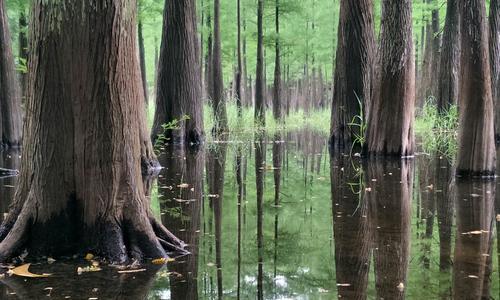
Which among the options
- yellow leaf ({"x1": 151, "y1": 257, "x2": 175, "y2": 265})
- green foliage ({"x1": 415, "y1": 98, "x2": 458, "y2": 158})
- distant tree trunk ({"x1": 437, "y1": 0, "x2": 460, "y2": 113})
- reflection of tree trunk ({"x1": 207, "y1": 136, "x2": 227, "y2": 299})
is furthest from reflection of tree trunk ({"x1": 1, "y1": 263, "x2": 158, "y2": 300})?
distant tree trunk ({"x1": 437, "y1": 0, "x2": 460, "y2": 113})

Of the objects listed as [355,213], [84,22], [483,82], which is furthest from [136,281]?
[483,82]

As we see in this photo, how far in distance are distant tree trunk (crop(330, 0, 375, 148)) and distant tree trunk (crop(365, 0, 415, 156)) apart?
1.80 metres

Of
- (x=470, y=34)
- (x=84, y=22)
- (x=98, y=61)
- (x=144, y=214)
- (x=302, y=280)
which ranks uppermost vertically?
(x=470, y=34)

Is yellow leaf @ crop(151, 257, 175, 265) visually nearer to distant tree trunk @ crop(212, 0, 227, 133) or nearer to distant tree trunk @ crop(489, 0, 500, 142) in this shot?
distant tree trunk @ crop(489, 0, 500, 142)

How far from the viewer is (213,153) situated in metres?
13.2

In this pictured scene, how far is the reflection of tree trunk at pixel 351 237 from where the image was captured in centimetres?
357

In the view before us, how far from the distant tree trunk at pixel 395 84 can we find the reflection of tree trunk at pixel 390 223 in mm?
1495

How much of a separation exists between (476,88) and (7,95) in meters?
12.0

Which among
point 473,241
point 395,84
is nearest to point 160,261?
point 473,241

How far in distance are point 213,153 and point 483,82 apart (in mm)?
6956

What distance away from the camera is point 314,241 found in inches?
188

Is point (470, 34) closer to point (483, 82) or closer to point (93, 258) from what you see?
point (483, 82)

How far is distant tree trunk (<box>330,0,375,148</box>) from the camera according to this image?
42.9 feet

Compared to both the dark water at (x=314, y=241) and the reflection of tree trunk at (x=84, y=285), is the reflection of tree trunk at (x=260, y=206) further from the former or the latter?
the reflection of tree trunk at (x=84, y=285)
